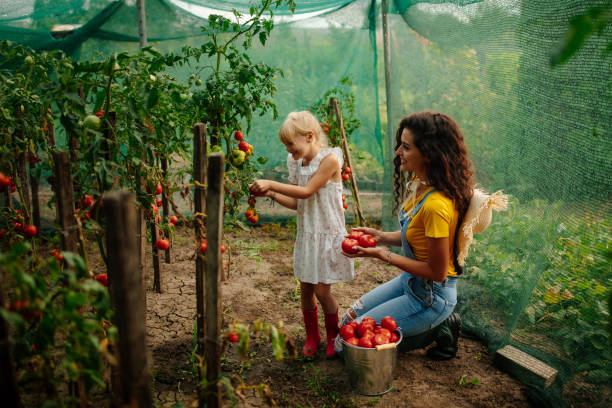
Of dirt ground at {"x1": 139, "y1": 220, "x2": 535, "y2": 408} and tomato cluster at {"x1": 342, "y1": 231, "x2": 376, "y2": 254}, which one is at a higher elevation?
→ tomato cluster at {"x1": 342, "y1": 231, "x2": 376, "y2": 254}

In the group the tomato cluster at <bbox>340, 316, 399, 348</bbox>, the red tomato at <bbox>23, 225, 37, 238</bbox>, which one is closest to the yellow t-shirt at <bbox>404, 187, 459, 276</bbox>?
the tomato cluster at <bbox>340, 316, 399, 348</bbox>

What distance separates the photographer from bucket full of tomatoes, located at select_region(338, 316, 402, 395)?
1.85 metres

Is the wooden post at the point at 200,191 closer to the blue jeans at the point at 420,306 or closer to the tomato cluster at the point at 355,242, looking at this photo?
the tomato cluster at the point at 355,242

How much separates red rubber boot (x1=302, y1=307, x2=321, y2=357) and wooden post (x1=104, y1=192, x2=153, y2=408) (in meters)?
1.28

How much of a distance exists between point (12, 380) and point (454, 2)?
2.89 meters

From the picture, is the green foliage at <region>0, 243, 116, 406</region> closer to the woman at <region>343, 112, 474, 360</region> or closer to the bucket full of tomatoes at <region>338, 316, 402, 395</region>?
the bucket full of tomatoes at <region>338, 316, 402, 395</region>

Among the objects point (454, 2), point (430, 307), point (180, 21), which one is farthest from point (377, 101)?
point (430, 307)

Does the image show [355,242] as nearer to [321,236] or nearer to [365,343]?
[321,236]

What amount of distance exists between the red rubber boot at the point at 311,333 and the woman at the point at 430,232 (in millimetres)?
286

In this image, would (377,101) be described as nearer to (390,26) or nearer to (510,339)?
(390,26)

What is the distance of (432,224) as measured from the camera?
71.9 inches

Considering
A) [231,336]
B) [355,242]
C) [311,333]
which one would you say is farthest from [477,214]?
[231,336]

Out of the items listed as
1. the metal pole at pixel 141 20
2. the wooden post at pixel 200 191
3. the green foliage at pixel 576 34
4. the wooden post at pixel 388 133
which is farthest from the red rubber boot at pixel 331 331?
the metal pole at pixel 141 20

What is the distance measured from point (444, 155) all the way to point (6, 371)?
1.72 meters
